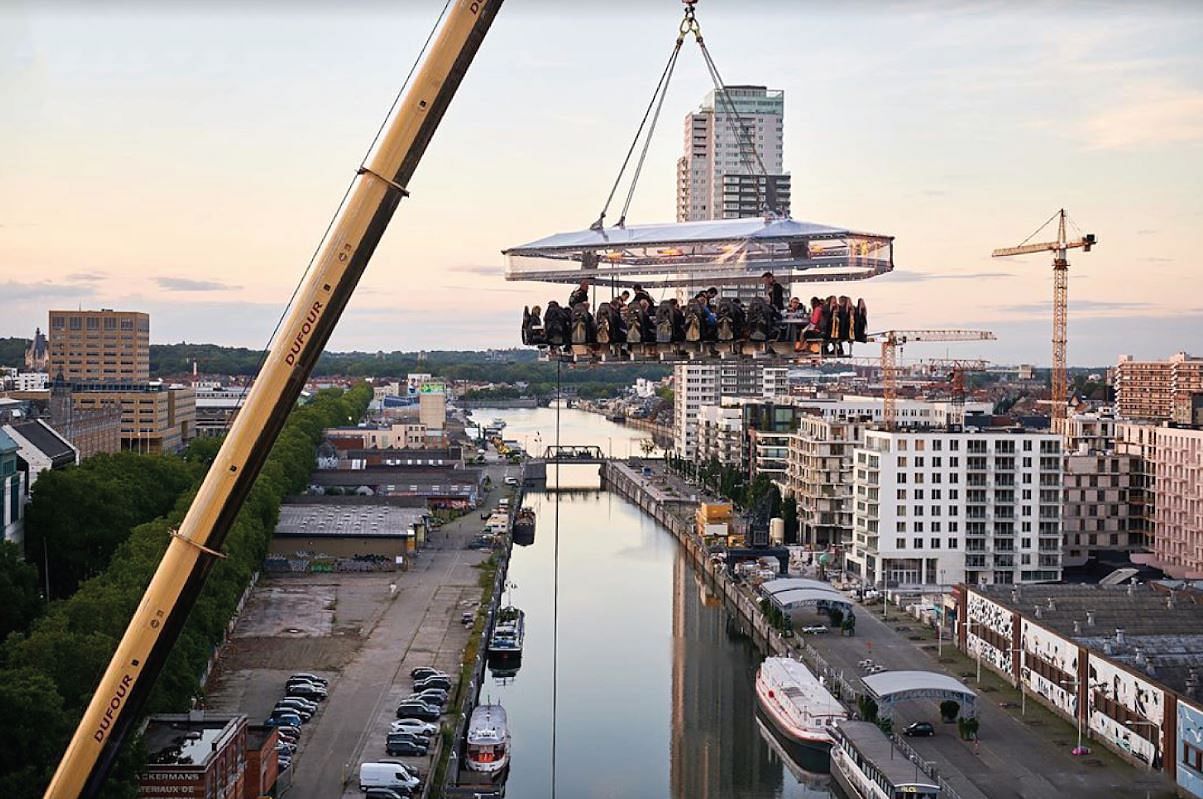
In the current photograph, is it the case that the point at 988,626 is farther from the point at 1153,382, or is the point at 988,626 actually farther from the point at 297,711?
the point at 1153,382

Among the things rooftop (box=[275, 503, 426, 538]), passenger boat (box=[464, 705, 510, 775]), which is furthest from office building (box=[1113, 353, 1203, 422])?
passenger boat (box=[464, 705, 510, 775])

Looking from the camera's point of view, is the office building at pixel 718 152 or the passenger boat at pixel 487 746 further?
the office building at pixel 718 152

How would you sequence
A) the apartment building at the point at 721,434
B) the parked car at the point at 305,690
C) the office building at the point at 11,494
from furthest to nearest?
the apartment building at the point at 721,434
the office building at the point at 11,494
the parked car at the point at 305,690

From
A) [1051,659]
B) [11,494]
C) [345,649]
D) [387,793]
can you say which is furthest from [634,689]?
[11,494]

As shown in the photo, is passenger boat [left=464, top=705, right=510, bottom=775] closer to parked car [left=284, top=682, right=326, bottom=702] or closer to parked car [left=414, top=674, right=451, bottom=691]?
parked car [left=414, top=674, right=451, bottom=691]

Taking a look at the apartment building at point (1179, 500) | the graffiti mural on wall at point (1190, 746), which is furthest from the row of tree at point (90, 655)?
the apartment building at point (1179, 500)

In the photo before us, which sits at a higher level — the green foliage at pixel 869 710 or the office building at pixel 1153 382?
the office building at pixel 1153 382

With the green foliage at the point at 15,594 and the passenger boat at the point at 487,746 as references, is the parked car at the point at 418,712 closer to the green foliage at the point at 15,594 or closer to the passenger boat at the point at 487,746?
the passenger boat at the point at 487,746

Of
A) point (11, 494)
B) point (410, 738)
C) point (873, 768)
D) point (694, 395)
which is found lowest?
point (873, 768)
